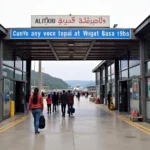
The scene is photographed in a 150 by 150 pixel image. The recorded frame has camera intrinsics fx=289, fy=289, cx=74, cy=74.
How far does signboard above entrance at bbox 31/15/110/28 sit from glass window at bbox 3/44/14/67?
2.44 m

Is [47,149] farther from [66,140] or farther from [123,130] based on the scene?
[123,130]

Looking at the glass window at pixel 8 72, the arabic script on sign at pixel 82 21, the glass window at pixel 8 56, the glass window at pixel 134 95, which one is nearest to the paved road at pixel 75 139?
the glass window at pixel 134 95

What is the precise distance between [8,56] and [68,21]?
4.33 metres

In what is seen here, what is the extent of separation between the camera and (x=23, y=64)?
21922 millimetres

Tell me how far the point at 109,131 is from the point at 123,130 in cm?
67

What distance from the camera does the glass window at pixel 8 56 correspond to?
16.1m

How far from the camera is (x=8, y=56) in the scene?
16.9 m

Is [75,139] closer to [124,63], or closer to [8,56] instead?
[8,56]

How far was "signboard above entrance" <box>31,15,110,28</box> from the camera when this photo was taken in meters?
15.1

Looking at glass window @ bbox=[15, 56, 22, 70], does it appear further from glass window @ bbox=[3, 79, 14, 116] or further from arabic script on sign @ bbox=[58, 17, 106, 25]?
arabic script on sign @ bbox=[58, 17, 106, 25]

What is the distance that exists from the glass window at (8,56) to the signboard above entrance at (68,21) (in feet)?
7.99

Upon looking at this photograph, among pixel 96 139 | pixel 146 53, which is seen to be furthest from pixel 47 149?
pixel 146 53

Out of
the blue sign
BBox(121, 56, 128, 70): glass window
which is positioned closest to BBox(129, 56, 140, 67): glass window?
BBox(121, 56, 128, 70): glass window

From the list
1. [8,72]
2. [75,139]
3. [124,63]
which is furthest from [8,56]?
[75,139]
